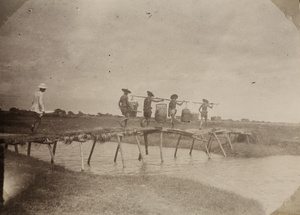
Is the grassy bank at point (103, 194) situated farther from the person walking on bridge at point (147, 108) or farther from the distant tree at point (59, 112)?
the person walking on bridge at point (147, 108)

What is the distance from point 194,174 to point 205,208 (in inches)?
18.9

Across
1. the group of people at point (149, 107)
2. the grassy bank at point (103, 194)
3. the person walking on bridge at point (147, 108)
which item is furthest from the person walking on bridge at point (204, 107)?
the grassy bank at point (103, 194)

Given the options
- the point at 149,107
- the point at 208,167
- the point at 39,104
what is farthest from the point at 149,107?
the point at 39,104

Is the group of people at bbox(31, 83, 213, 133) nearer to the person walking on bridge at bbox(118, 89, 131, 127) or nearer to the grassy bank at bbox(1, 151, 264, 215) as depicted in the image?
the person walking on bridge at bbox(118, 89, 131, 127)

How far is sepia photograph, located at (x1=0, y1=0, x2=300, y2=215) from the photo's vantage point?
413 centimetres

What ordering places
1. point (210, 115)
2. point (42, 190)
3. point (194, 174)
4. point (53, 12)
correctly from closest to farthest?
1. point (42, 190)
2. point (53, 12)
3. point (194, 174)
4. point (210, 115)

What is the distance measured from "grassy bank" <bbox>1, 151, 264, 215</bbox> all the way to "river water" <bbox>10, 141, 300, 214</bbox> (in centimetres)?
12


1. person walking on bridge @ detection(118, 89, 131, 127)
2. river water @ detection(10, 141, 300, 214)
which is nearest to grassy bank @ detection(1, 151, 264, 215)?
river water @ detection(10, 141, 300, 214)

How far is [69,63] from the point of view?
4.35 m

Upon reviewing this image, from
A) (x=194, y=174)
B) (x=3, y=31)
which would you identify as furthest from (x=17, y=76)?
(x=194, y=174)

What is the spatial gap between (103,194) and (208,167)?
5.45 feet

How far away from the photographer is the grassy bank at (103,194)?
3.92 m

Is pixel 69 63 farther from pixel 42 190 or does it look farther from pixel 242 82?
pixel 242 82

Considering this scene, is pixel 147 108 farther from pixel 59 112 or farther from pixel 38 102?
pixel 38 102
